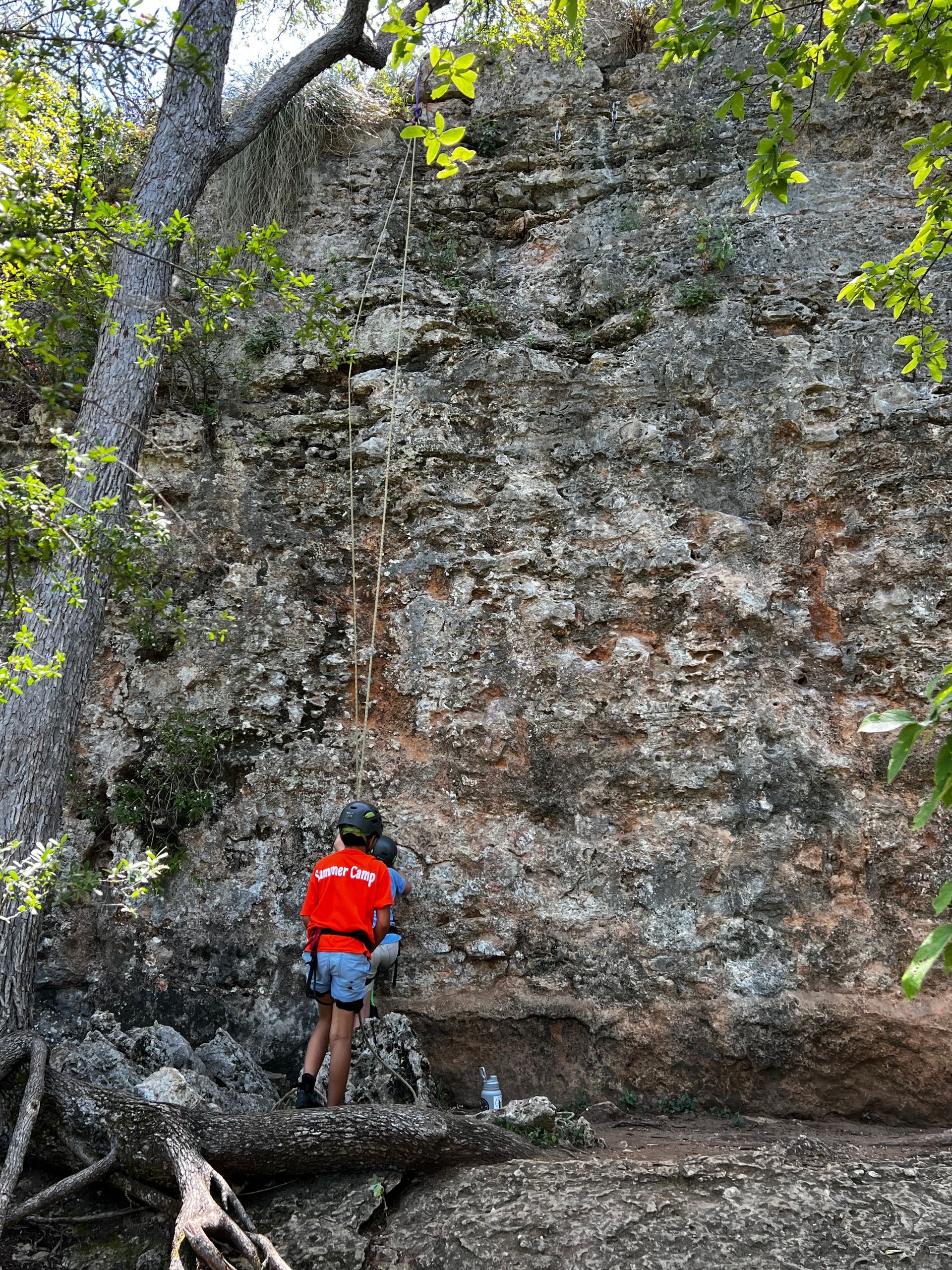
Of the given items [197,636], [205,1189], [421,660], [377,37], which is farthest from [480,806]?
[377,37]

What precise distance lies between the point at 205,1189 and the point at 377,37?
26.4ft

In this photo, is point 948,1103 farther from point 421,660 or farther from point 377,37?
point 377,37

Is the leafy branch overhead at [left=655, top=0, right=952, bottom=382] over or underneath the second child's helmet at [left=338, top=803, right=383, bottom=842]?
over

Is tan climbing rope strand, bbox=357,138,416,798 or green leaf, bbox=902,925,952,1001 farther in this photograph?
tan climbing rope strand, bbox=357,138,416,798

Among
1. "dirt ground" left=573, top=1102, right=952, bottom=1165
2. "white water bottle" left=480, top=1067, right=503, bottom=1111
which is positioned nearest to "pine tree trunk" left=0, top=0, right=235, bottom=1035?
"white water bottle" left=480, top=1067, right=503, bottom=1111

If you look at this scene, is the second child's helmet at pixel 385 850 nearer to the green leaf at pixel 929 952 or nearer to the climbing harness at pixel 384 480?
the climbing harness at pixel 384 480

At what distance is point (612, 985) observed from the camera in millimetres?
4816

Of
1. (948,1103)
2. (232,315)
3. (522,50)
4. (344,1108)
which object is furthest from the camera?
(522,50)

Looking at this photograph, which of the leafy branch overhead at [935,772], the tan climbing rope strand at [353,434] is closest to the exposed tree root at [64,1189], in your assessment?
the tan climbing rope strand at [353,434]

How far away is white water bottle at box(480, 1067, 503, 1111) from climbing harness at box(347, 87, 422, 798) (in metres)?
1.69

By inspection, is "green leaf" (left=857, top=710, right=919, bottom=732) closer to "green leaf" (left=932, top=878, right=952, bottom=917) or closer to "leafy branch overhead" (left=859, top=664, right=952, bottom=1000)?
"leafy branch overhead" (left=859, top=664, right=952, bottom=1000)

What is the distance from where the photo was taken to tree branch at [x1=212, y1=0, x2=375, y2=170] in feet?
18.6

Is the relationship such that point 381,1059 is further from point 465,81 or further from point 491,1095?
point 465,81

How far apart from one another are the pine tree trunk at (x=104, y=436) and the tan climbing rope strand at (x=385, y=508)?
153 centimetres
